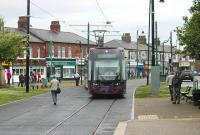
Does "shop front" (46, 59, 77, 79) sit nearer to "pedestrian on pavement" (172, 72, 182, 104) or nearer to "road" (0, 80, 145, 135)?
"pedestrian on pavement" (172, 72, 182, 104)

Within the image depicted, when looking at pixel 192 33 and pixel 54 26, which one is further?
pixel 54 26

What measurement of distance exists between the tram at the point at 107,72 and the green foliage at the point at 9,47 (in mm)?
4802

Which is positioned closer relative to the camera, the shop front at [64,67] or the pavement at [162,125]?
the pavement at [162,125]

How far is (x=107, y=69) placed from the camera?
3691 centimetres

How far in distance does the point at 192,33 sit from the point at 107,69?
1160cm

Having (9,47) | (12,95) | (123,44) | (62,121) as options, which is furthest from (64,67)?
(62,121)

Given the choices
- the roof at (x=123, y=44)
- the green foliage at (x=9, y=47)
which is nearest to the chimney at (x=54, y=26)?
the roof at (x=123, y=44)

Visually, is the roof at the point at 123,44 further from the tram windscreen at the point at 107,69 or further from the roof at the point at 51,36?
the tram windscreen at the point at 107,69

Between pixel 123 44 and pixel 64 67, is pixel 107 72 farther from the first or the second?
pixel 123 44

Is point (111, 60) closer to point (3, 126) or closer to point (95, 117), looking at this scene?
point (95, 117)

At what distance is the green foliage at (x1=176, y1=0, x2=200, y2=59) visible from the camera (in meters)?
25.4

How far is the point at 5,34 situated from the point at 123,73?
8.35 metres

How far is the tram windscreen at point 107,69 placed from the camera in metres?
36.6

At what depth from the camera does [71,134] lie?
16.5m
